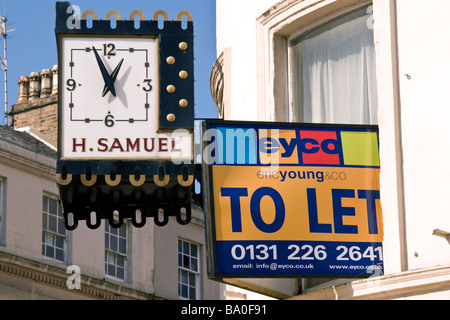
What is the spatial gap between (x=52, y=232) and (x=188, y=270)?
5745mm

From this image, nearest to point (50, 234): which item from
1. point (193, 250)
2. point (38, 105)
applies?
point (38, 105)

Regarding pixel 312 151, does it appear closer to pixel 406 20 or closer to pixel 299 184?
pixel 299 184

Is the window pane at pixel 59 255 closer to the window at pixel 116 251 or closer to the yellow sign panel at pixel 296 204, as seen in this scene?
the window at pixel 116 251

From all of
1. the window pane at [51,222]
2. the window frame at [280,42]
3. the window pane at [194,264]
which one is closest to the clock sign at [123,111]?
the window frame at [280,42]

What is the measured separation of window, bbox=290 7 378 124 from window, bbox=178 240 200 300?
27.7 m

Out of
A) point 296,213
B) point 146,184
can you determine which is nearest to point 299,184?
point 296,213

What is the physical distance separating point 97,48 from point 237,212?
2105 mm

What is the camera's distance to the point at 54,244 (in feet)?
119

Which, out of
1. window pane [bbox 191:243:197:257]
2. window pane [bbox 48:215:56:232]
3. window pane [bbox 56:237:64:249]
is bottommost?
window pane [bbox 191:243:197:257]

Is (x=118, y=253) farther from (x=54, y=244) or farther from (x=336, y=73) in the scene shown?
(x=336, y=73)

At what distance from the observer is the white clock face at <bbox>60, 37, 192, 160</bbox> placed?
11.2m

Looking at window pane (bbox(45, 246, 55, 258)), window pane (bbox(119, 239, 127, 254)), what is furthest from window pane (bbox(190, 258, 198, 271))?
window pane (bbox(45, 246, 55, 258))

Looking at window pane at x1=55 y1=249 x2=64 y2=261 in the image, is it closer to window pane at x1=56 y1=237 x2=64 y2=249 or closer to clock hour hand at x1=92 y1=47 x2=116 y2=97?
window pane at x1=56 y1=237 x2=64 y2=249

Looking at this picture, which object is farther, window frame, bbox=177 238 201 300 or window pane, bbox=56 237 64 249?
window frame, bbox=177 238 201 300
